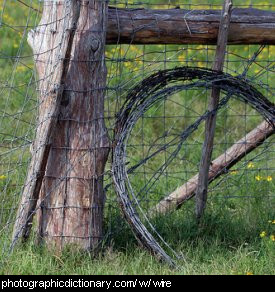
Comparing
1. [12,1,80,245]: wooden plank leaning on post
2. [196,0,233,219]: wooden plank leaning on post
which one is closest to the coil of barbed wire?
[196,0,233,219]: wooden plank leaning on post

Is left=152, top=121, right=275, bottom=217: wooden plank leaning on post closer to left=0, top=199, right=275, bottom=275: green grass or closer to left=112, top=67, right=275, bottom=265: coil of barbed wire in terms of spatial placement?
left=0, top=199, right=275, bottom=275: green grass

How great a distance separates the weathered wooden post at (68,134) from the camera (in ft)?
15.7

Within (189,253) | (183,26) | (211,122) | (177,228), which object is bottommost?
(189,253)

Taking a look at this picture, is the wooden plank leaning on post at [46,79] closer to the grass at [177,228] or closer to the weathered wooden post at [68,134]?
the weathered wooden post at [68,134]

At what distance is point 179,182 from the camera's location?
21.1 ft

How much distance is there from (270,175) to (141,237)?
7.02 feet

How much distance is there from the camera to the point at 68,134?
489 cm

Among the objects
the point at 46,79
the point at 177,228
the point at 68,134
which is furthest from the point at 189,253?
the point at 46,79

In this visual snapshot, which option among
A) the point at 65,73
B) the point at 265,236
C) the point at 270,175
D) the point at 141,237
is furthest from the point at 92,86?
the point at 270,175

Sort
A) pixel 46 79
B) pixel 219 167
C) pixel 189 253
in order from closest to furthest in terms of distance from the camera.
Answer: pixel 46 79 → pixel 189 253 → pixel 219 167

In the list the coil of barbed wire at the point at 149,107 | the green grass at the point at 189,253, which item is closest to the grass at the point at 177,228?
the green grass at the point at 189,253

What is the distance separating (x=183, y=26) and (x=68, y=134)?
105 centimetres

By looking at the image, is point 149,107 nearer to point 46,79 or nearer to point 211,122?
point 211,122
